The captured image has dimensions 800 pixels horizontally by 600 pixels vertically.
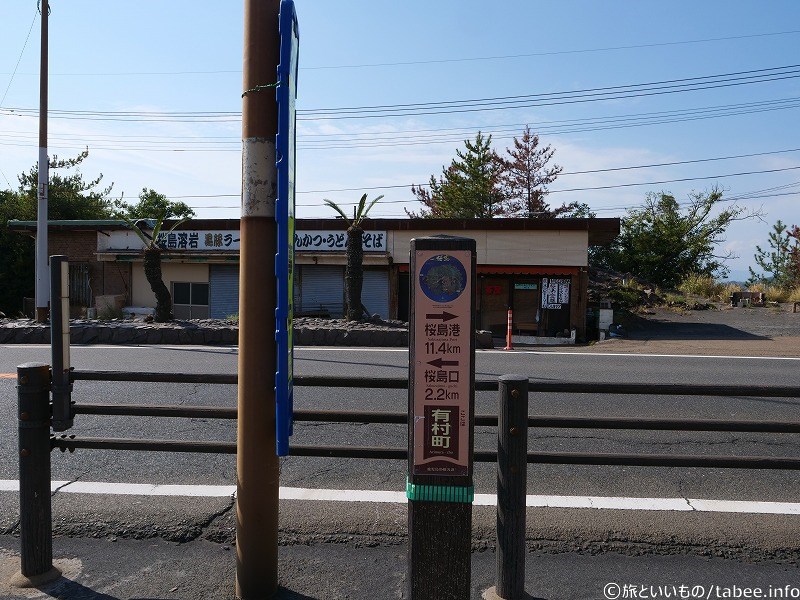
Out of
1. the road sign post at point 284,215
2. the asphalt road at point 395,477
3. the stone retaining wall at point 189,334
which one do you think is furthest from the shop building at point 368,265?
the road sign post at point 284,215

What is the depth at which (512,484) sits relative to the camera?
348 centimetres

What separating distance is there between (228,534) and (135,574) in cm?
68

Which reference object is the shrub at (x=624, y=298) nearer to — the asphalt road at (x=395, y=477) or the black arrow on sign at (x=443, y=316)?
the asphalt road at (x=395, y=477)

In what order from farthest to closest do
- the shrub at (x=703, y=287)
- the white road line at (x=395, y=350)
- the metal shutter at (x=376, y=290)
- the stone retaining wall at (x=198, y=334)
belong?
1. the shrub at (x=703, y=287)
2. the metal shutter at (x=376, y=290)
3. the stone retaining wall at (x=198, y=334)
4. the white road line at (x=395, y=350)

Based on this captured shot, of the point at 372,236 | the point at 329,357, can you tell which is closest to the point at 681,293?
the point at 372,236

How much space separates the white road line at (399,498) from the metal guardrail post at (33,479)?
4.73 ft

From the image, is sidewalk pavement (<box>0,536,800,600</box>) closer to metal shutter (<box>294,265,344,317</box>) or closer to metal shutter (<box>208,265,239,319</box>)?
metal shutter (<box>294,265,344,317</box>)

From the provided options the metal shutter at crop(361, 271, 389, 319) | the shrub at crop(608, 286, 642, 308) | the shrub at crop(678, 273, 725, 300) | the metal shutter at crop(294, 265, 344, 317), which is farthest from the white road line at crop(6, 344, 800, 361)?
the shrub at crop(678, 273, 725, 300)

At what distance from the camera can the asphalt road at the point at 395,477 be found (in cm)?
447

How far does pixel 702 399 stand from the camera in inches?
347

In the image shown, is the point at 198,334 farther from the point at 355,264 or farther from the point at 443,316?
the point at 443,316

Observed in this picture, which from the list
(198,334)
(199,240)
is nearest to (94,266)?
(199,240)

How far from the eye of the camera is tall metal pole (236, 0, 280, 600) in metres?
3.33

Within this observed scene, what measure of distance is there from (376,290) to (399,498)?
20816mm
